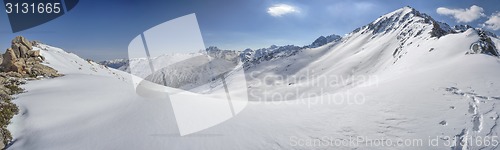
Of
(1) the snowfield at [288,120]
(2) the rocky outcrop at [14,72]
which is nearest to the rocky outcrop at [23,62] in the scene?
(2) the rocky outcrop at [14,72]

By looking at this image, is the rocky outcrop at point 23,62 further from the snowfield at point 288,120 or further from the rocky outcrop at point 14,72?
the snowfield at point 288,120

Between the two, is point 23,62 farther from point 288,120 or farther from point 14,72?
point 288,120

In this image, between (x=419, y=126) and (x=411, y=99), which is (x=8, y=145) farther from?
(x=411, y=99)

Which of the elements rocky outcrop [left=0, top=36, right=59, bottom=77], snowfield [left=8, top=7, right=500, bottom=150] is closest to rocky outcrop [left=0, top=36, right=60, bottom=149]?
rocky outcrop [left=0, top=36, right=59, bottom=77]

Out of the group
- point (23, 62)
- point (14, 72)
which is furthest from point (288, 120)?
point (23, 62)

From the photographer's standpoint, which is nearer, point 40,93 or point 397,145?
point 397,145

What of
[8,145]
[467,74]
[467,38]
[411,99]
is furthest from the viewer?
[467,38]

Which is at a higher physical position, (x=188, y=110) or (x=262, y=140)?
(x=188, y=110)

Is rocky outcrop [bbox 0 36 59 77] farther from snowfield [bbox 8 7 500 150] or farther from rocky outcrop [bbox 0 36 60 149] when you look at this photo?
snowfield [bbox 8 7 500 150]

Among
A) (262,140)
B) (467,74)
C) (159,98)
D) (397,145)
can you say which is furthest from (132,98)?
(467,74)
